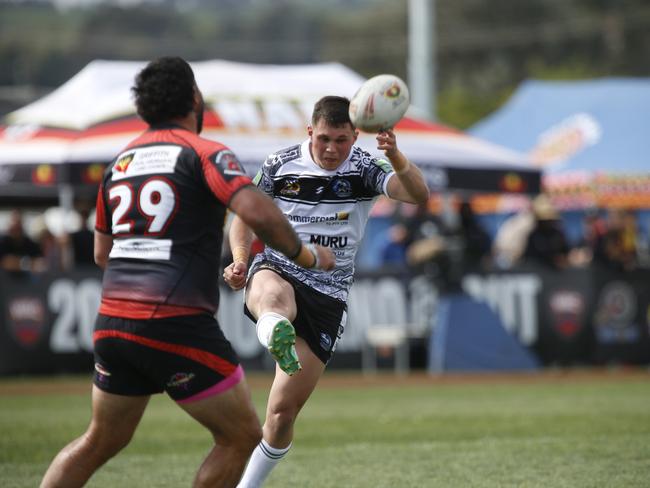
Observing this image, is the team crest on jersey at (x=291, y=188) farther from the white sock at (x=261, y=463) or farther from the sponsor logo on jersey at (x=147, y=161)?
the sponsor logo on jersey at (x=147, y=161)

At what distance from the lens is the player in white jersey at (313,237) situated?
689cm

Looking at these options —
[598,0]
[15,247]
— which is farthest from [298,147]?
[598,0]

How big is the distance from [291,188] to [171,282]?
6.24 ft

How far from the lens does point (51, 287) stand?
17109mm

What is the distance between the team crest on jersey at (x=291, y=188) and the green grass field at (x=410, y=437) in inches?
82.0

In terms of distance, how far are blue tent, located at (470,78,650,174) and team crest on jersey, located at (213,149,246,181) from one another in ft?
73.2

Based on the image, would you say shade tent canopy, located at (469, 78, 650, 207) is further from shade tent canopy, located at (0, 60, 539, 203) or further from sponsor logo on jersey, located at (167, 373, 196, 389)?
sponsor logo on jersey, located at (167, 373, 196, 389)

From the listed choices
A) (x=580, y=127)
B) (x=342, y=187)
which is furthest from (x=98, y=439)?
(x=580, y=127)

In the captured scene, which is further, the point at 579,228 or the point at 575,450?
the point at 579,228

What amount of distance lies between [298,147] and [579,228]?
21.4 metres

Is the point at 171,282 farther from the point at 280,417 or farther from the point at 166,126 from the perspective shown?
the point at 280,417

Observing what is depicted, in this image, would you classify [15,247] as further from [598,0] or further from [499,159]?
[598,0]

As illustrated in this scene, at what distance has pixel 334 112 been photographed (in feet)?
23.2

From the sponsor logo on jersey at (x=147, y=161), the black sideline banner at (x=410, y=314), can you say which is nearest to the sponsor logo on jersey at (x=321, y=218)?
the sponsor logo on jersey at (x=147, y=161)
